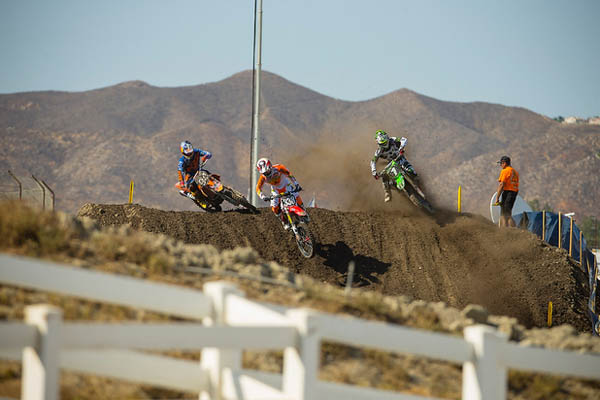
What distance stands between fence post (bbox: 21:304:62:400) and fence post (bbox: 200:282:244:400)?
1.37 meters

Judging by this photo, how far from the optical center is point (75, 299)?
20.5ft

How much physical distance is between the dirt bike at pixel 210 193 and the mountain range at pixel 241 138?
44461 mm

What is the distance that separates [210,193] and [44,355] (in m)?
15.0

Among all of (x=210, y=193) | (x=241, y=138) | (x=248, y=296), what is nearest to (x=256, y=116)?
(x=210, y=193)

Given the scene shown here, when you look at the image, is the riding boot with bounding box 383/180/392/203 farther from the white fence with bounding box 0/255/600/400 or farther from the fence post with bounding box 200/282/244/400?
A: the fence post with bounding box 200/282/244/400

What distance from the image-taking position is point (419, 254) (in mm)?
17734

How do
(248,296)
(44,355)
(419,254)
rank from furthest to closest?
1. (419,254)
2. (248,296)
3. (44,355)

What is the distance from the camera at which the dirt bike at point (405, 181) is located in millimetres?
18281

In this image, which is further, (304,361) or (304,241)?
(304,241)

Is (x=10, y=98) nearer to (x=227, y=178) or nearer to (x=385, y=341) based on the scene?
(x=227, y=178)

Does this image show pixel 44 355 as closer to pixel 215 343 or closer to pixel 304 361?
pixel 215 343

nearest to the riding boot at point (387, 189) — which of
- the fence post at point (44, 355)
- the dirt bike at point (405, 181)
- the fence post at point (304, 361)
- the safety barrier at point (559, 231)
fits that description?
the dirt bike at point (405, 181)

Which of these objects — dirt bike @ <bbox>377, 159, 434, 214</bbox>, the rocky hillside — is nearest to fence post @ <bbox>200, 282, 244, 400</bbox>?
the rocky hillside

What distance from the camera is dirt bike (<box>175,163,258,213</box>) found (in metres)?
18.0
